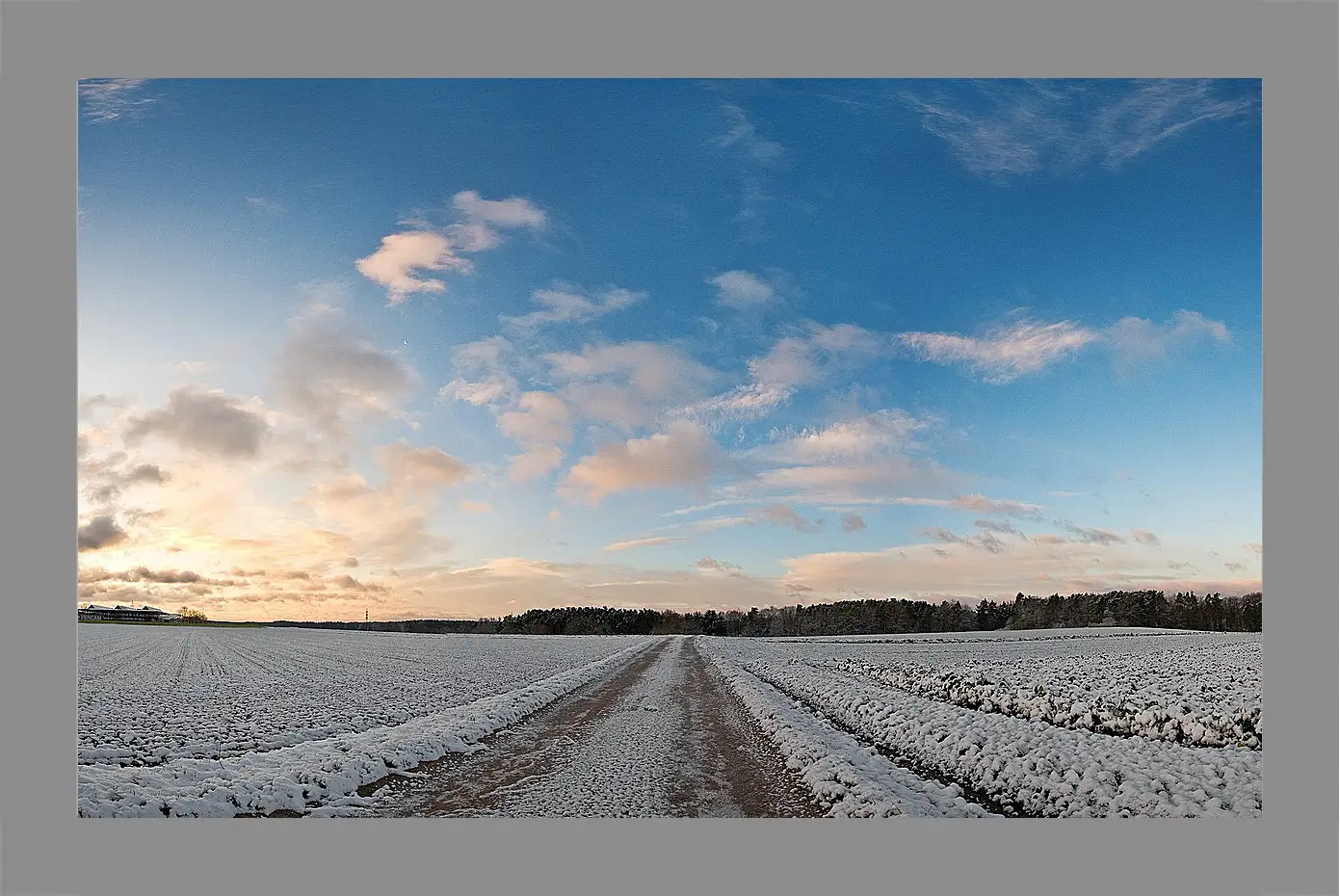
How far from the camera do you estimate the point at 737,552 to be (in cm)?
1395

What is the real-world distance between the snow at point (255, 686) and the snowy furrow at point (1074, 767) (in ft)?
36.3

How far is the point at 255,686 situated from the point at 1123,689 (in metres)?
25.2

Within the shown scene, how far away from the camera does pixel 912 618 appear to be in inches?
1027

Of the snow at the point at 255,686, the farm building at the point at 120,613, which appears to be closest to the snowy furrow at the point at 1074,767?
the snow at the point at 255,686

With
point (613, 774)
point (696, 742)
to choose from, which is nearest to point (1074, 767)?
point (696, 742)

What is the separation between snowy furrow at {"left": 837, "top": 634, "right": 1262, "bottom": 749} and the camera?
506 inches

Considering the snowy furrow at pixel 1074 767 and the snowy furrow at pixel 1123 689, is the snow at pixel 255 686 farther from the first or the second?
the snowy furrow at pixel 1123 689

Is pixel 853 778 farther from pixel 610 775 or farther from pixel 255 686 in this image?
pixel 255 686

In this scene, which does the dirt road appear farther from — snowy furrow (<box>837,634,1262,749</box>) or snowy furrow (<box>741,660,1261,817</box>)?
snowy furrow (<box>837,634,1262,749</box>)
